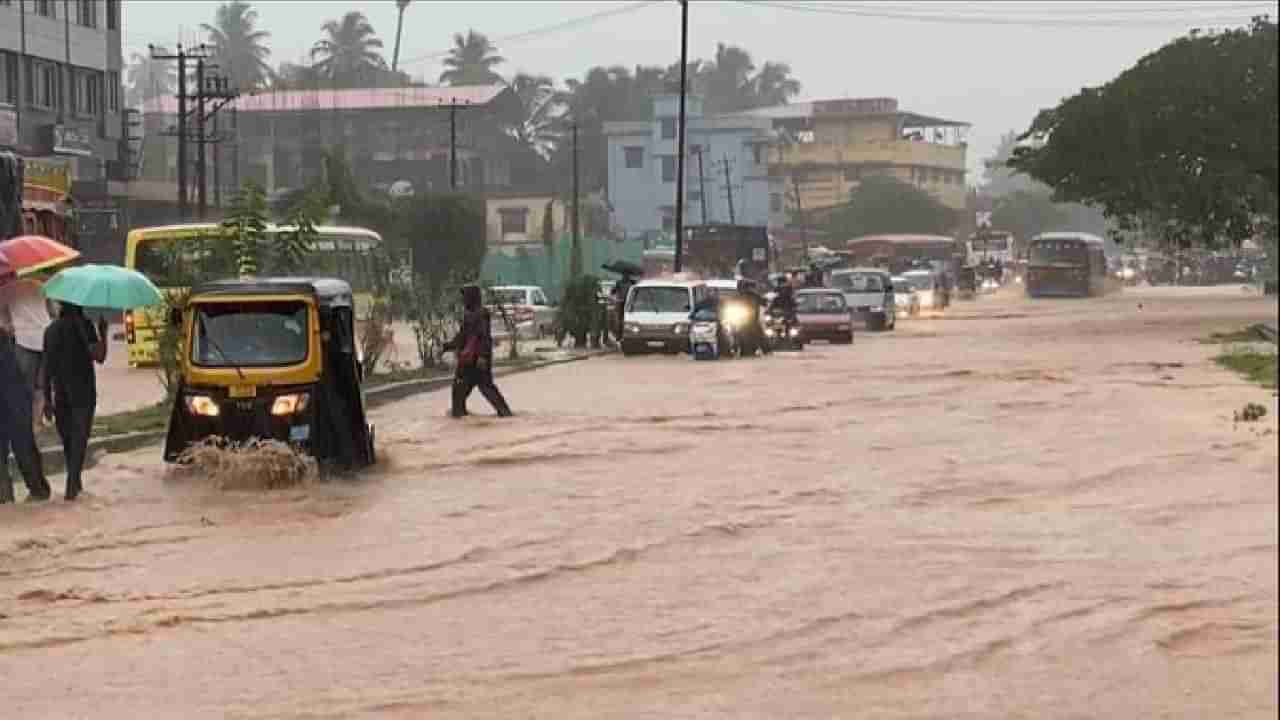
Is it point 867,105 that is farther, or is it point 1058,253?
point 1058,253

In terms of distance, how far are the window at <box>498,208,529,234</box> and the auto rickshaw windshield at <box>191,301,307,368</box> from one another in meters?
67.2

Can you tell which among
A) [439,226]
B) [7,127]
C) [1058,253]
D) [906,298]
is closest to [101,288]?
[7,127]

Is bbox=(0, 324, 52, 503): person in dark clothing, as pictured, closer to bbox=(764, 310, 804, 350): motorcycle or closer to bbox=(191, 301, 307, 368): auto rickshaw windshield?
bbox=(191, 301, 307, 368): auto rickshaw windshield

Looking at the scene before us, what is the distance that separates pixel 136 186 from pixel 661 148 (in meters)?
29.8

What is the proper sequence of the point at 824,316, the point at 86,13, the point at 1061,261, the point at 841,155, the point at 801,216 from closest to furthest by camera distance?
the point at 824,316 < the point at 841,155 < the point at 86,13 < the point at 1061,261 < the point at 801,216

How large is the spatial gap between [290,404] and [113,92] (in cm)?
4981

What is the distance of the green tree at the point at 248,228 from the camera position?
20781mm

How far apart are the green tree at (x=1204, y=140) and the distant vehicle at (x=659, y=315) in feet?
27.9

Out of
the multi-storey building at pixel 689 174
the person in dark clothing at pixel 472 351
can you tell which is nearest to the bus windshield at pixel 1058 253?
the multi-storey building at pixel 689 174

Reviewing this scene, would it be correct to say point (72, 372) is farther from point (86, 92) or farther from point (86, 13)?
point (86, 13)

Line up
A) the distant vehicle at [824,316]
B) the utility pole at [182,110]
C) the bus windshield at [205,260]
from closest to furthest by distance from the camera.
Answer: the bus windshield at [205,260], the distant vehicle at [824,316], the utility pole at [182,110]

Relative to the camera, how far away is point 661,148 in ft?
264

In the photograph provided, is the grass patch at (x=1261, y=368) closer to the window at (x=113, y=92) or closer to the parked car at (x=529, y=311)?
the parked car at (x=529, y=311)

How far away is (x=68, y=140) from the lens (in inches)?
1964
